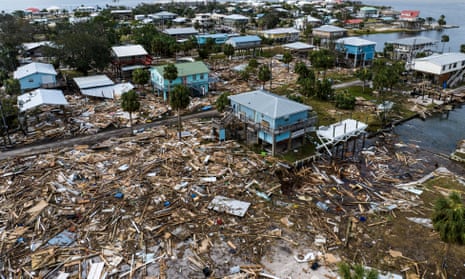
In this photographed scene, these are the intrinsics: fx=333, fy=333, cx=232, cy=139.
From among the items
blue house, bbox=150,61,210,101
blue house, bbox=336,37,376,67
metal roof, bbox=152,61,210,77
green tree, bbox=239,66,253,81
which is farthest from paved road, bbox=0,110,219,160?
blue house, bbox=336,37,376,67

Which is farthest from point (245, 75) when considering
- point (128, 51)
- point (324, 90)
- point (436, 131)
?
point (436, 131)

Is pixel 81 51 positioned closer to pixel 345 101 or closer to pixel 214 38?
pixel 214 38

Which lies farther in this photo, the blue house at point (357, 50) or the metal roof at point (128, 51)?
the blue house at point (357, 50)

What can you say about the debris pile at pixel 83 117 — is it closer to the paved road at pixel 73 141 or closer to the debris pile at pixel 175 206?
the paved road at pixel 73 141

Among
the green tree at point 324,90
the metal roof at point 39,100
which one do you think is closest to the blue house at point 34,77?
the metal roof at point 39,100

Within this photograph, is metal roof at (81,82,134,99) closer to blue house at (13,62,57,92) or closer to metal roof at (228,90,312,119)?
blue house at (13,62,57,92)

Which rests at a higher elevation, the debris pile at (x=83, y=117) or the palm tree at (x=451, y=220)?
the palm tree at (x=451, y=220)
